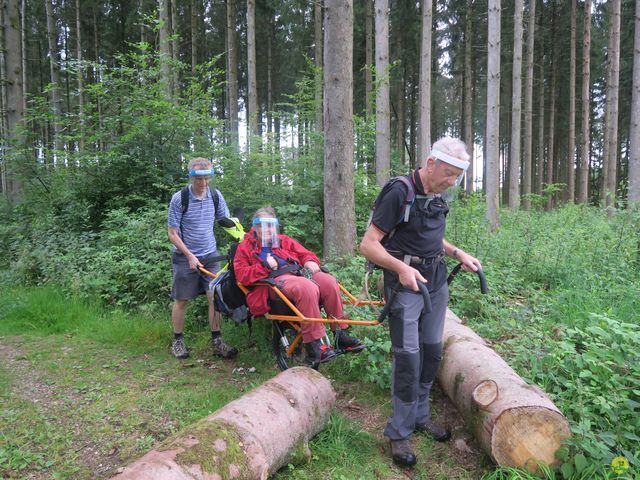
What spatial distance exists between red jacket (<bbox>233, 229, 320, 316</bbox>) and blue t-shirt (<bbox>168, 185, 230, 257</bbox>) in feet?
2.81

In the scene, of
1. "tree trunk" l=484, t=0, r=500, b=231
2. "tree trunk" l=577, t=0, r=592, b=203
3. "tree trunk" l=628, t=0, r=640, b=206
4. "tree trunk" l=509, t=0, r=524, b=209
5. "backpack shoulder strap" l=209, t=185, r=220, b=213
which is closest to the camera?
"backpack shoulder strap" l=209, t=185, r=220, b=213

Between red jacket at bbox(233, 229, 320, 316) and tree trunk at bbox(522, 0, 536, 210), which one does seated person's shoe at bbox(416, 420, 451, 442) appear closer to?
red jacket at bbox(233, 229, 320, 316)

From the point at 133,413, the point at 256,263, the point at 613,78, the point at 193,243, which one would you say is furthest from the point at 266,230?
the point at 613,78

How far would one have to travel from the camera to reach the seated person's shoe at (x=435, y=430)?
319 centimetres

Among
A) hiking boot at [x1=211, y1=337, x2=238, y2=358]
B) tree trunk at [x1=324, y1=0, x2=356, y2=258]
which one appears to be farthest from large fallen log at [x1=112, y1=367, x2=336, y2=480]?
tree trunk at [x1=324, y1=0, x2=356, y2=258]

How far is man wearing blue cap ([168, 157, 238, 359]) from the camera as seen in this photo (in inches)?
182

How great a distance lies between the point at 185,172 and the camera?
28.7 ft

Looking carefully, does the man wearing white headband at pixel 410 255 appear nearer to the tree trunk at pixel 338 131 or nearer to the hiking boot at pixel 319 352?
the hiking boot at pixel 319 352

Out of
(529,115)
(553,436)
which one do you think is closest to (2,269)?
(553,436)

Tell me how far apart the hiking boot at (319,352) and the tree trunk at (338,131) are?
2.43 metres

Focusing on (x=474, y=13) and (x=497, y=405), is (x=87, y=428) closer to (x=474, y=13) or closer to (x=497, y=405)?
(x=497, y=405)

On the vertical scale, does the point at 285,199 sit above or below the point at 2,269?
Result: above

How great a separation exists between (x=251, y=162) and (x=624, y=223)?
6546 mm

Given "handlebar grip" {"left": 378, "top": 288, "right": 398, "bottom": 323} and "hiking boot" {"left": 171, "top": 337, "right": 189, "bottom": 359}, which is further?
"hiking boot" {"left": 171, "top": 337, "right": 189, "bottom": 359}
